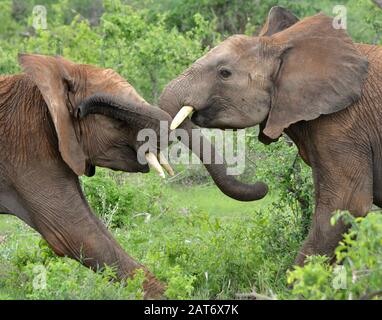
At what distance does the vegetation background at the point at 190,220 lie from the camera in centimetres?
687

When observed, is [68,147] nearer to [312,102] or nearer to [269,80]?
[269,80]

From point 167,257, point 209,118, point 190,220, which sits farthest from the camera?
point 190,220

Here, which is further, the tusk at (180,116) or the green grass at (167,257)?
the tusk at (180,116)

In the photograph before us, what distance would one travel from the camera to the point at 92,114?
789 centimetres

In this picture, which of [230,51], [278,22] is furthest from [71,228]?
[278,22]

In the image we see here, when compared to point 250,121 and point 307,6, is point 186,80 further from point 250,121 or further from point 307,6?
point 307,6

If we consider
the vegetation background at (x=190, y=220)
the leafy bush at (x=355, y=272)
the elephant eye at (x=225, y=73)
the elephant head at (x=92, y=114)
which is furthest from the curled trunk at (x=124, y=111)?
the leafy bush at (x=355, y=272)

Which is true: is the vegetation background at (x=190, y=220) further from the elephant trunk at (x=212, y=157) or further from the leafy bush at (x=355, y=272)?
the elephant trunk at (x=212, y=157)

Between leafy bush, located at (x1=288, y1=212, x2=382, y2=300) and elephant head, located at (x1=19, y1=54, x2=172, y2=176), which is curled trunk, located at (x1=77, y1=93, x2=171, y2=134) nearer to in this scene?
elephant head, located at (x1=19, y1=54, x2=172, y2=176)

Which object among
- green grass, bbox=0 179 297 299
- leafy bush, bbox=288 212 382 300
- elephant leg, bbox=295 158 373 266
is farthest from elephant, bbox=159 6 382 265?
leafy bush, bbox=288 212 382 300

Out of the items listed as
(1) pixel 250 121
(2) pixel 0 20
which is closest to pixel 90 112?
(1) pixel 250 121

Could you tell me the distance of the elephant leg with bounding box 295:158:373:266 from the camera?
303 inches

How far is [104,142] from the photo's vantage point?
7906 millimetres

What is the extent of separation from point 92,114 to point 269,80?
115cm
